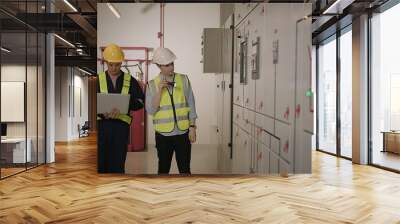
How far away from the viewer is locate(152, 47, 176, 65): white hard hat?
6052mm

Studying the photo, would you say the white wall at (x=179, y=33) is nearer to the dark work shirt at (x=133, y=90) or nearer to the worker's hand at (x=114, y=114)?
the dark work shirt at (x=133, y=90)

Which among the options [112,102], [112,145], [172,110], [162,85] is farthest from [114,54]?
[112,145]

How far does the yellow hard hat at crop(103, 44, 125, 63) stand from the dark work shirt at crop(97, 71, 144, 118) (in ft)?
0.72

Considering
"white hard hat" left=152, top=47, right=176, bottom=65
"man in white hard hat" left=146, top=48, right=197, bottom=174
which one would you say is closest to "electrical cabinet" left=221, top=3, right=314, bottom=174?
"man in white hard hat" left=146, top=48, right=197, bottom=174

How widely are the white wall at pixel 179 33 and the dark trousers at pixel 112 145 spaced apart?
18.6 inches

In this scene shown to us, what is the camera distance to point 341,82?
9.35 meters

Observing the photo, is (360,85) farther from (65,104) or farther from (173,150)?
(65,104)

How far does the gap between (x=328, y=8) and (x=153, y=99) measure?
324cm

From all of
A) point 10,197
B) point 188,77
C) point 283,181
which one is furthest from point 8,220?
point 283,181

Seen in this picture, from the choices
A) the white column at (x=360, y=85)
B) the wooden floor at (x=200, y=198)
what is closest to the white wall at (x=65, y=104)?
the wooden floor at (x=200, y=198)

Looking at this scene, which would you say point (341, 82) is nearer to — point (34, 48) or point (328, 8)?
point (328, 8)

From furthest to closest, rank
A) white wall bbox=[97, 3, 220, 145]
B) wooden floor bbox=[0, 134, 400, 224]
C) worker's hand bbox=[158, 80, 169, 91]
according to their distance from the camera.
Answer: white wall bbox=[97, 3, 220, 145] → worker's hand bbox=[158, 80, 169, 91] → wooden floor bbox=[0, 134, 400, 224]

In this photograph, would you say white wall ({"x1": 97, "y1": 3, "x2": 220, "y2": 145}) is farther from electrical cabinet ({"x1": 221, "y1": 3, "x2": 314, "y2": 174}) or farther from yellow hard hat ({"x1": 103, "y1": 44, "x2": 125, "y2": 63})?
electrical cabinet ({"x1": 221, "y1": 3, "x2": 314, "y2": 174})

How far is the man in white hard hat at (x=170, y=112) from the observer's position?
598cm
